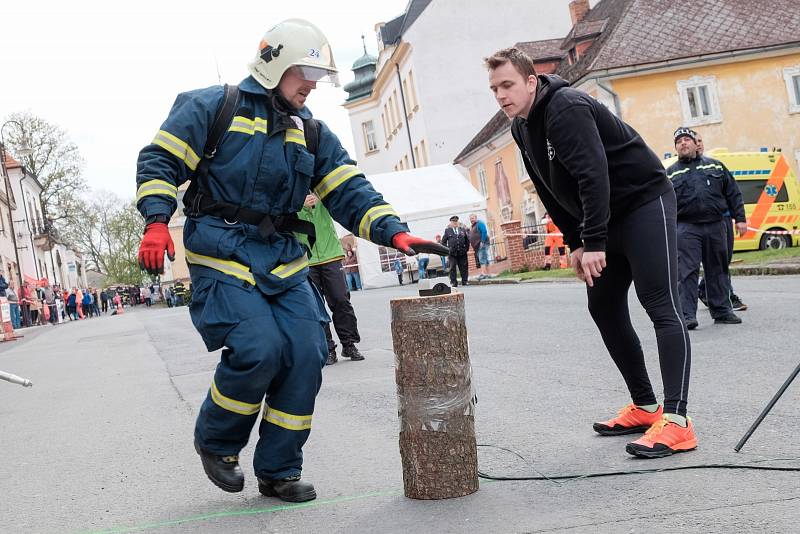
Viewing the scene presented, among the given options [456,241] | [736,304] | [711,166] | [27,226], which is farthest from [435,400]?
[27,226]

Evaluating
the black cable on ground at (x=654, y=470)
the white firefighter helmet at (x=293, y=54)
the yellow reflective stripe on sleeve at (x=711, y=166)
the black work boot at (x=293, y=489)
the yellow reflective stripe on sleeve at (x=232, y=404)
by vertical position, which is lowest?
the black cable on ground at (x=654, y=470)

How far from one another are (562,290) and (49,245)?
5351cm

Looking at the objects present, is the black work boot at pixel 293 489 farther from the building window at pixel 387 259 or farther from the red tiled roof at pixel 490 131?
the red tiled roof at pixel 490 131

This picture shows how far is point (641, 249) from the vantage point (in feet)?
16.1

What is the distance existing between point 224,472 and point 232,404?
34 centimetres

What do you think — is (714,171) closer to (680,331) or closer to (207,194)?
(680,331)

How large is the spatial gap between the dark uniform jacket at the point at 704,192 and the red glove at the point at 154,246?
23.2 feet

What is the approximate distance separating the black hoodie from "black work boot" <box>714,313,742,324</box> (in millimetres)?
5560

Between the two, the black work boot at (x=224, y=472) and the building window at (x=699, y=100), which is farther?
the building window at (x=699, y=100)

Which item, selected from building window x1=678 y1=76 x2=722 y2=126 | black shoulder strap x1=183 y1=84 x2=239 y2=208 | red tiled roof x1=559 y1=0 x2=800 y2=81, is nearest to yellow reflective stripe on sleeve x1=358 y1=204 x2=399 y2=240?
black shoulder strap x1=183 y1=84 x2=239 y2=208

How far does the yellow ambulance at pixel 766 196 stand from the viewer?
2391 centimetres

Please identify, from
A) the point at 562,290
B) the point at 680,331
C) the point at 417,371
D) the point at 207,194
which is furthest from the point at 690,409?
the point at 562,290

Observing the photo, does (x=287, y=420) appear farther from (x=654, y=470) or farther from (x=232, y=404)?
(x=654, y=470)

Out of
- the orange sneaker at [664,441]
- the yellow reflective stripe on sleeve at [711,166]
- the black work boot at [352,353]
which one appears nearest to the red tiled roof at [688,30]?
the yellow reflective stripe on sleeve at [711,166]
